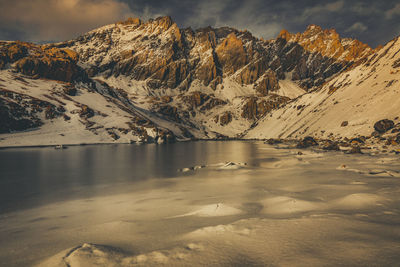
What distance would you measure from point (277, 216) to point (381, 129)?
1453 inches

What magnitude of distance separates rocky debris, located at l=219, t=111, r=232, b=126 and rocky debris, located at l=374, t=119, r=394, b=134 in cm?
13652

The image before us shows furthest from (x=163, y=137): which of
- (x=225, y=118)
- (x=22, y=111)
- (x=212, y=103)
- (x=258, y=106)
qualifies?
(x=258, y=106)

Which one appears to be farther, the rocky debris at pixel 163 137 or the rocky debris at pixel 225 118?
the rocky debris at pixel 225 118

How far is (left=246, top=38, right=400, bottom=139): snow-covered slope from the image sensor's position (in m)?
39.8

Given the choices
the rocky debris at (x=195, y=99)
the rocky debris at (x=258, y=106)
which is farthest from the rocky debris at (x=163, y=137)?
the rocky debris at (x=258, y=106)

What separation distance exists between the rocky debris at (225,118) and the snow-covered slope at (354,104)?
90965mm

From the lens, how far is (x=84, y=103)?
306 ft

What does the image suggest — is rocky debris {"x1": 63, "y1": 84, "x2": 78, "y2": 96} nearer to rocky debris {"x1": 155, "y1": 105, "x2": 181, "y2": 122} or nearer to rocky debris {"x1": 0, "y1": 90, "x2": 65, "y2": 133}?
rocky debris {"x1": 0, "y1": 90, "x2": 65, "y2": 133}

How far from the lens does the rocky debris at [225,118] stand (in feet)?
563

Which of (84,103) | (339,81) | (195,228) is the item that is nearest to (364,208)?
(195,228)

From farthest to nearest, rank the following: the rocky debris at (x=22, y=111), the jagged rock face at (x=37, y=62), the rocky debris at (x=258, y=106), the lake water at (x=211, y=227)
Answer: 1. the rocky debris at (x=258, y=106)
2. the jagged rock face at (x=37, y=62)
3. the rocky debris at (x=22, y=111)
4. the lake water at (x=211, y=227)

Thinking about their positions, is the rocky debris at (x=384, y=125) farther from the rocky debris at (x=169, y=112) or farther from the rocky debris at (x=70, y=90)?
the rocky debris at (x=169, y=112)

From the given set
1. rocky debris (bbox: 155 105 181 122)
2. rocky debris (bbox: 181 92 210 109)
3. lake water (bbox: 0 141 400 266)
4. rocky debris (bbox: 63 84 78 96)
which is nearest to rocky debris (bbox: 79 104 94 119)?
rocky debris (bbox: 63 84 78 96)

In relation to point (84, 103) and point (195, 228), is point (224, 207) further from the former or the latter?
point (84, 103)
